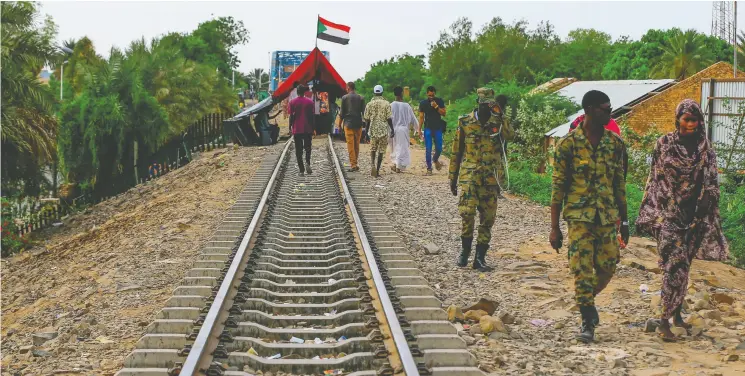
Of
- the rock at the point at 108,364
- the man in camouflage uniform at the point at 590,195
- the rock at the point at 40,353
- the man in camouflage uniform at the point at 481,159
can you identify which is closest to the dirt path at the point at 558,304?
the man in camouflage uniform at the point at 590,195

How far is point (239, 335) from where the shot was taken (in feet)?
20.1

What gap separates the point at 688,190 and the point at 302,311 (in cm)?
308

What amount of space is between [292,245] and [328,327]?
3149 mm

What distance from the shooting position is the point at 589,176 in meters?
6.06

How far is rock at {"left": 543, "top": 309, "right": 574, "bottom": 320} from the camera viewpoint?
23.0ft

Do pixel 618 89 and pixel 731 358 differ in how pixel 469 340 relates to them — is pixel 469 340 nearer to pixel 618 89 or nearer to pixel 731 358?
pixel 731 358

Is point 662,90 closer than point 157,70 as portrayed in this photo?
Yes

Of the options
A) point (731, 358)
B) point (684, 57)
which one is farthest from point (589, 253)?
point (684, 57)

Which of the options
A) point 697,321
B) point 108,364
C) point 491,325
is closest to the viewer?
point 108,364

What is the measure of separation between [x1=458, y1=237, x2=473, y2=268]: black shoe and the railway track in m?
0.59

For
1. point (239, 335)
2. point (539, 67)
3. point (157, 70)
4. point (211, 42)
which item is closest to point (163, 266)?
point (239, 335)

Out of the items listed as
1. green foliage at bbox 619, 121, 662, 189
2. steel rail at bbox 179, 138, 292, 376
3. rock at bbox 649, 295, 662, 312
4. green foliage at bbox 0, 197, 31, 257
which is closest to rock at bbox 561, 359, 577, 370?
rock at bbox 649, 295, 662, 312

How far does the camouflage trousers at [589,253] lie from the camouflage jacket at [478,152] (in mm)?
2356

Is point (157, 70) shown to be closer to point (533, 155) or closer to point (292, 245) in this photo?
point (533, 155)
